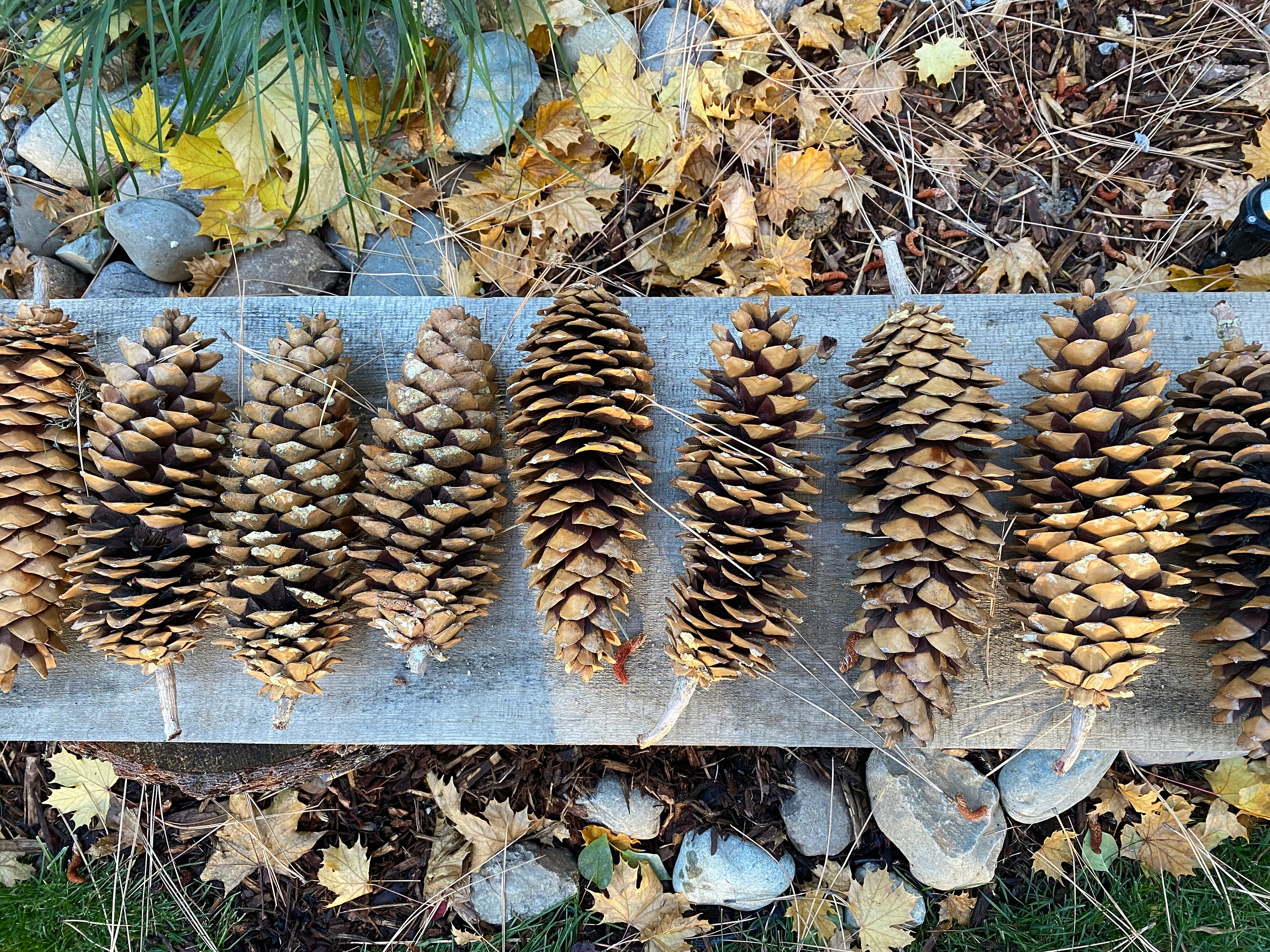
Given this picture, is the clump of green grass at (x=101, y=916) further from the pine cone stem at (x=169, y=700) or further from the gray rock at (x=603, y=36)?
the gray rock at (x=603, y=36)

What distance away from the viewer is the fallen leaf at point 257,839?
6.22 feet

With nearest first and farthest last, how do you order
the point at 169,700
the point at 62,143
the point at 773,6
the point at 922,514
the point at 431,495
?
the point at 922,514
the point at 431,495
the point at 169,700
the point at 773,6
the point at 62,143

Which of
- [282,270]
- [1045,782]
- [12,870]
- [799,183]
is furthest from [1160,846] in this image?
[12,870]

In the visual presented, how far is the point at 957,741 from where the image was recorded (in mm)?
1560

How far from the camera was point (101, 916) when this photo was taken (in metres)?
1.93

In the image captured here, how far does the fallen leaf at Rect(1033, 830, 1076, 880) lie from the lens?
1801 mm

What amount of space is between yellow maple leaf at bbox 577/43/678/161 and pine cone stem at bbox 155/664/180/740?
5.19 feet

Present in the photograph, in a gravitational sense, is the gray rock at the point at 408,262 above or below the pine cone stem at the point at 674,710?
above

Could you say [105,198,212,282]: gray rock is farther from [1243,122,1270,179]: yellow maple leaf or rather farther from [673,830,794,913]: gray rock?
[1243,122,1270,179]: yellow maple leaf

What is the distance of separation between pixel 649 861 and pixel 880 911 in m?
0.58

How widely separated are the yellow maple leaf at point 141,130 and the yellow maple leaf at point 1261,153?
2.72 metres

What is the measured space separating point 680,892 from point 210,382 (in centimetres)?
163

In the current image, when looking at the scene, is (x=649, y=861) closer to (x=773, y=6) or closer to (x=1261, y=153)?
(x=773, y=6)

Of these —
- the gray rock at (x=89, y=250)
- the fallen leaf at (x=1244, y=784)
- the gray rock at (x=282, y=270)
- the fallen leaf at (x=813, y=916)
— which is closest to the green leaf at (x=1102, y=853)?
the fallen leaf at (x=1244, y=784)
